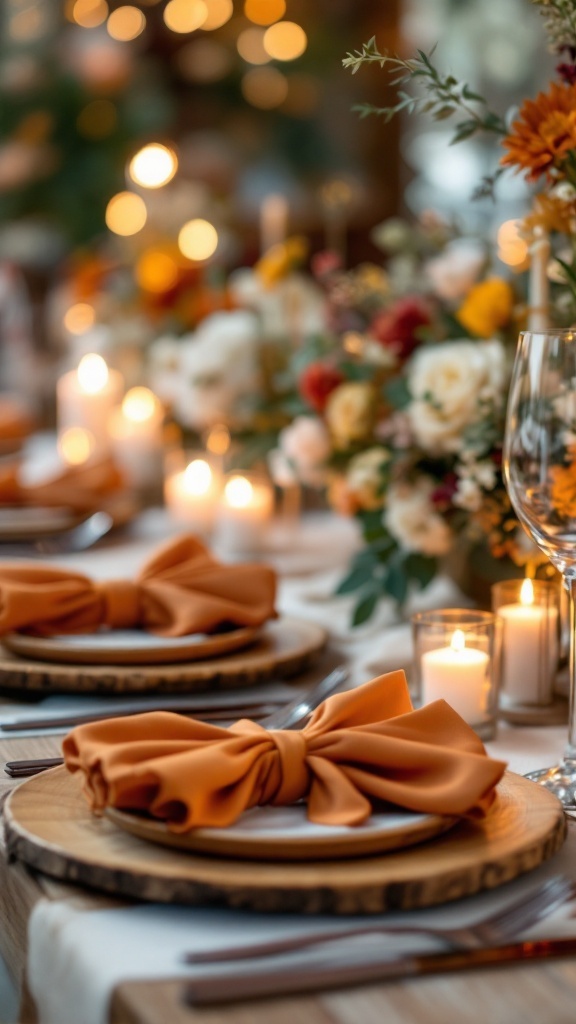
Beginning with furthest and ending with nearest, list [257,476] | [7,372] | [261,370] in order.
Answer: [7,372] → [261,370] → [257,476]

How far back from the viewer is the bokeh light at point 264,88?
5.54m

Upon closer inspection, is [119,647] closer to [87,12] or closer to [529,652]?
[529,652]

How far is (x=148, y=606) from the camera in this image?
4.12 ft

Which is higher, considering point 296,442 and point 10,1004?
point 296,442

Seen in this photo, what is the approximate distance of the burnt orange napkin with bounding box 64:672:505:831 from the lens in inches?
29.1

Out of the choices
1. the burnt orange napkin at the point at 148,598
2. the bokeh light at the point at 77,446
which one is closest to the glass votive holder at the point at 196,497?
the bokeh light at the point at 77,446

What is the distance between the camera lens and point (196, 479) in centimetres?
207

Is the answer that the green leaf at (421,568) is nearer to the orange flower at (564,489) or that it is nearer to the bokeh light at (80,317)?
the orange flower at (564,489)

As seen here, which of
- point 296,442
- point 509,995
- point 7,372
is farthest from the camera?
point 7,372

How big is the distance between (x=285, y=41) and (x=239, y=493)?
4.08 m

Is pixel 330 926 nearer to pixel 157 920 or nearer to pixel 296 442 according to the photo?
pixel 157 920

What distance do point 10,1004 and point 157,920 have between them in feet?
0.76

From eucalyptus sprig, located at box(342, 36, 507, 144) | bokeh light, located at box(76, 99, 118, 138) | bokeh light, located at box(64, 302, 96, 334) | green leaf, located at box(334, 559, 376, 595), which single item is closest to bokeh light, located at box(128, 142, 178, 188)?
bokeh light, located at box(64, 302, 96, 334)

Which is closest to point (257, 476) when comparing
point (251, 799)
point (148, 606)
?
point (148, 606)
